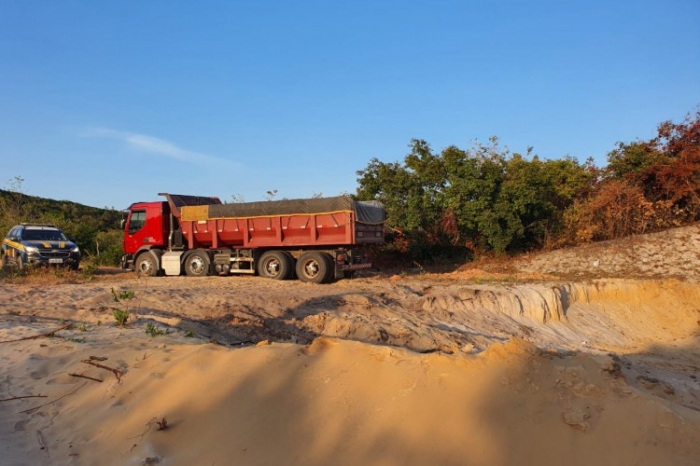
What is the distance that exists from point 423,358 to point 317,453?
1.38 metres

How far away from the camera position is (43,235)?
19953mm

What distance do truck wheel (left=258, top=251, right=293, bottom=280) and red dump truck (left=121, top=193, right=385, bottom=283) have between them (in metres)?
0.02

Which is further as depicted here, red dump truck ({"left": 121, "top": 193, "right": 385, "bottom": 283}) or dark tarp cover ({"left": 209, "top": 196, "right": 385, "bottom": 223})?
red dump truck ({"left": 121, "top": 193, "right": 385, "bottom": 283})

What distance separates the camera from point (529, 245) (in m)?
22.4

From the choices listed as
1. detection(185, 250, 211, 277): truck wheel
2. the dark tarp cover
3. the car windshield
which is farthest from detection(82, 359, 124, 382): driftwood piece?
the car windshield

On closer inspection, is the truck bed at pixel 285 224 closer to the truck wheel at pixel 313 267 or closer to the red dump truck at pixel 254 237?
the red dump truck at pixel 254 237

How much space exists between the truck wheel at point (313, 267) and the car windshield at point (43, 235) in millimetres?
10517

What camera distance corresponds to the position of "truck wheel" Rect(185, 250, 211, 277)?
17.6 m

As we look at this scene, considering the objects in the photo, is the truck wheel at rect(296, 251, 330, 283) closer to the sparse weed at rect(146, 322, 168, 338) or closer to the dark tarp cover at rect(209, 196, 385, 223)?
the dark tarp cover at rect(209, 196, 385, 223)

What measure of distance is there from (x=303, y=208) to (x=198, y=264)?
182 inches

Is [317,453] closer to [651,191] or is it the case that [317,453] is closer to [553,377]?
[553,377]

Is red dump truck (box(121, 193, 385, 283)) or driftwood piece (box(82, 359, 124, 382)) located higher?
red dump truck (box(121, 193, 385, 283))

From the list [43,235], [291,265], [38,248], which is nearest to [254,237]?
[291,265]

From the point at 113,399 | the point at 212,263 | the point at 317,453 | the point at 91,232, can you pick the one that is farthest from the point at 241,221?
the point at 91,232
